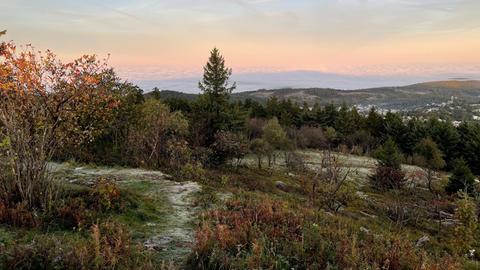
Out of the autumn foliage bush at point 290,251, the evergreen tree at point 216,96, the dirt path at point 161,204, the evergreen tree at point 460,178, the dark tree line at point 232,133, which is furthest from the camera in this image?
the evergreen tree at point 216,96

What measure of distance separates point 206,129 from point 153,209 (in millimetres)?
34586

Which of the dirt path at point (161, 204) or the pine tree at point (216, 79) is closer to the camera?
the dirt path at point (161, 204)

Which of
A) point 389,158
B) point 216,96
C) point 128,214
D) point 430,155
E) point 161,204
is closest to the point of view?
point 128,214

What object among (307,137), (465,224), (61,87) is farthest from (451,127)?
(61,87)

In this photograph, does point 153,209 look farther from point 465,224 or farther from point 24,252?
point 465,224

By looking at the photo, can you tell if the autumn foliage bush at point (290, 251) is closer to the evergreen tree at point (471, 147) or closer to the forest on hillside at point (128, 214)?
the forest on hillside at point (128, 214)

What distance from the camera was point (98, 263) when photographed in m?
5.51

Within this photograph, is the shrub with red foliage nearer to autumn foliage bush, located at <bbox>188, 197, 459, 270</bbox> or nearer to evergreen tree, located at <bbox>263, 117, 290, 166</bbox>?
autumn foliage bush, located at <bbox>188, 197, 459, 270</bbox>

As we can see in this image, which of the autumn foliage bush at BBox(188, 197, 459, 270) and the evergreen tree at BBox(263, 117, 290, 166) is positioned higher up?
the autumn foliage bush at BBox(188, 197, 459, 270)

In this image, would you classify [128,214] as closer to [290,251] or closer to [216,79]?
[290,251]

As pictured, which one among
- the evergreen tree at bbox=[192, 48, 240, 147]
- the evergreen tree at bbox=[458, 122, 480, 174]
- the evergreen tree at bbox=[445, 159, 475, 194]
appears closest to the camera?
the evergreen tree at bbox=[445, 159, 475, 194]

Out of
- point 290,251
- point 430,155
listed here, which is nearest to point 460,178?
point 430,155

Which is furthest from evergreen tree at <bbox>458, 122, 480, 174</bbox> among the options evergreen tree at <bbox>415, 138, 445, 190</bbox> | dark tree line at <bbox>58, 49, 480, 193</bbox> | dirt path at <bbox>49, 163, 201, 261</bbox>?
dirt path at <bbox>49, 163, 201, 261</bbox>

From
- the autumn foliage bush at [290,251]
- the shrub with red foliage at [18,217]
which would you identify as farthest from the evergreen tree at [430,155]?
the shrub with red foliage at [18,217]
